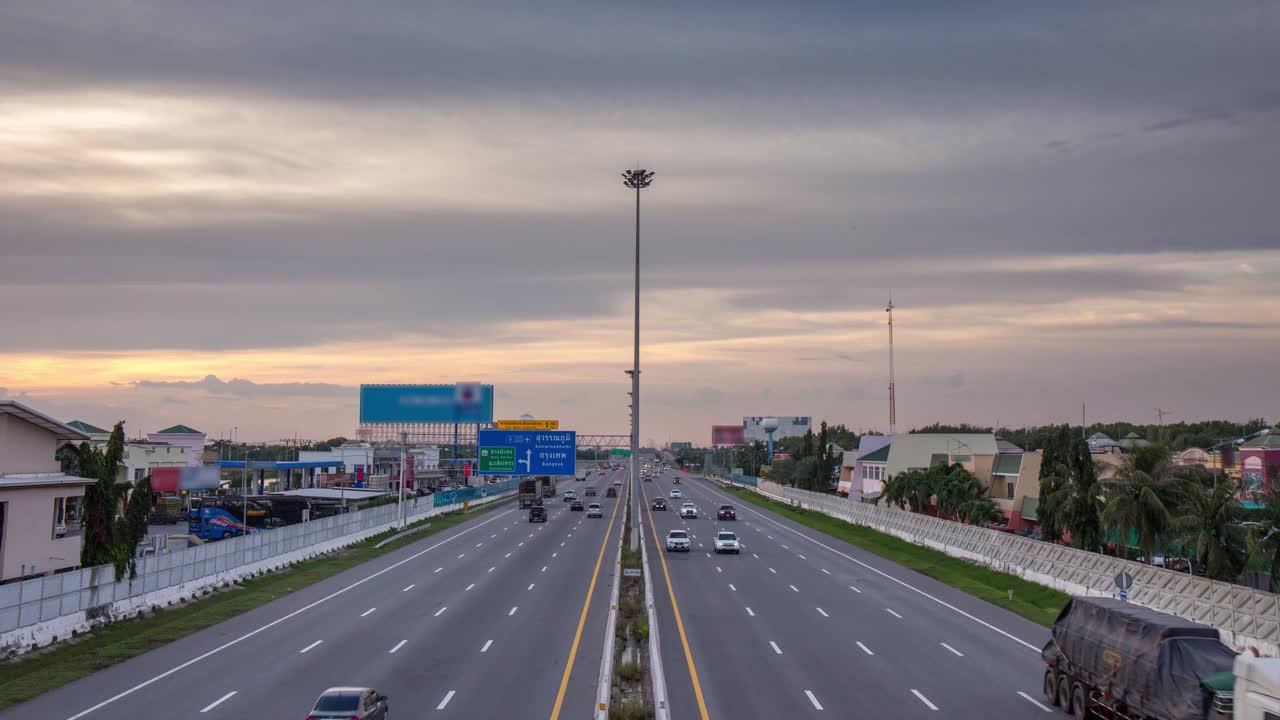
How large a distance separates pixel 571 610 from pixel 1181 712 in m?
24.1

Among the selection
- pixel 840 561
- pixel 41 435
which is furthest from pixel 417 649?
pixel 840 561

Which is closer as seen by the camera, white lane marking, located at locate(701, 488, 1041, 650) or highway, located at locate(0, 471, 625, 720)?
highway, located at locate(0, 471, 625, 720)

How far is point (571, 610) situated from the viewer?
38.8 m

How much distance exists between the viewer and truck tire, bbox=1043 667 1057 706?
24.2 metres

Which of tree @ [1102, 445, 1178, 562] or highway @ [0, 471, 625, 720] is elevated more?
tree @ [1102, 445, 1178, 562]

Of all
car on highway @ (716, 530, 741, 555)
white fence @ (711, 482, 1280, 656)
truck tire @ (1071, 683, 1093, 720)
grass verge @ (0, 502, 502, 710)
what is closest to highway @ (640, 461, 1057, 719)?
truck tire @ (1071, 683, 1093, 720)

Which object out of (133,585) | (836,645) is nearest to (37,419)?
(133,585)

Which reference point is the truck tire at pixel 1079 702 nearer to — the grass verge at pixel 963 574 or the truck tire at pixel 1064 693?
the truck tire at pixel 1064 693

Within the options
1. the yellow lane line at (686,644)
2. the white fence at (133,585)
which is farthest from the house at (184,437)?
the yellow lane line at (686,644)

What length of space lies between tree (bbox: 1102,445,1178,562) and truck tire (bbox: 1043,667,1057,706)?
898 inches

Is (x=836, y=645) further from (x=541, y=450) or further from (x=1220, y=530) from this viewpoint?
(x=541, y=450)

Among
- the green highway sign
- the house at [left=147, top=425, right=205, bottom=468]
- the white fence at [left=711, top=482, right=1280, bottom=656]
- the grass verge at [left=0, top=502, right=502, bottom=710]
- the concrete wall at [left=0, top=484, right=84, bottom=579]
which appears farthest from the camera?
the house at [left=147, top=425, right=205, bottom=468]

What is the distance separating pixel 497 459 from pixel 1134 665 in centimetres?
7217

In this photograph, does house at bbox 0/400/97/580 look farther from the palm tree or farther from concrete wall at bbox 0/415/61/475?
the palm tree
